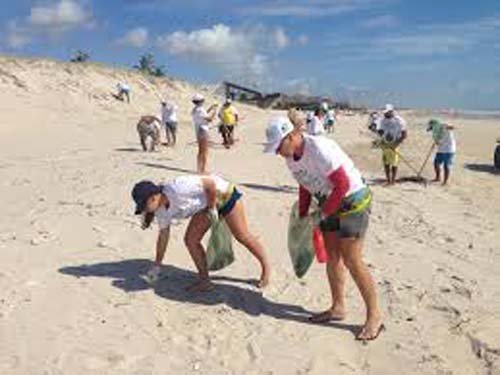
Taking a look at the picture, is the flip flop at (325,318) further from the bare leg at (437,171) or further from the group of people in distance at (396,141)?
the bare leg at (437,171)

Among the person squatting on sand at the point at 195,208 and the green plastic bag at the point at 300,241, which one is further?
the green plastic bag at the point at 300,241

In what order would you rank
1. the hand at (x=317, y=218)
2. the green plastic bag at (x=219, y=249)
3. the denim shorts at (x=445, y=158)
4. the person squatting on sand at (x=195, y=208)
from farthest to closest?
1. the denim shorts at (x=445, y=158)
2. the green plastic bag at (x=219, y=249)
3. the person squatting on sand at (x=195, y=208)
4. the hand at (x=317, y=218)

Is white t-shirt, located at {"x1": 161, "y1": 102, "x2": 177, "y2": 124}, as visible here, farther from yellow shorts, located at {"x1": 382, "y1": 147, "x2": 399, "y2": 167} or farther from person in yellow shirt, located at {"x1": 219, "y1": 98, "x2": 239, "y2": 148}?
yellow shorts, located at {"x1": 382, "y1": 147, "x2": 399, "y2": 167}

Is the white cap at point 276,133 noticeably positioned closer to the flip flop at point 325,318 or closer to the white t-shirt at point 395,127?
the flip flop at point 325,318

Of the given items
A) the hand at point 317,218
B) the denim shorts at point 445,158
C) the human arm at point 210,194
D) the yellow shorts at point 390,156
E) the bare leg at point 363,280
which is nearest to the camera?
the bare leg at point 363,280

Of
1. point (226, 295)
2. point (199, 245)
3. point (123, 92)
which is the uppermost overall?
point (123, 92)

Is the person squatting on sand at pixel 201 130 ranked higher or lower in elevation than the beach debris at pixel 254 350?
higher

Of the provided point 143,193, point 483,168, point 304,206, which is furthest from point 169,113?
point 304,206

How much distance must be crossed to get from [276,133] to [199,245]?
1589mm

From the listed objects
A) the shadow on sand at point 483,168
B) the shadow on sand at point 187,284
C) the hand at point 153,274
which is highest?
the shadow on sand at point 483,168

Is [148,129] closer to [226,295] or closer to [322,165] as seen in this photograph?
[226,295]

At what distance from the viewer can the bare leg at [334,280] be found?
6.69 meters

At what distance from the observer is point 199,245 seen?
7484mm

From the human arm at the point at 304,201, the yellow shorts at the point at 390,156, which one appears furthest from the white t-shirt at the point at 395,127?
the human arm at the point at 304,201
